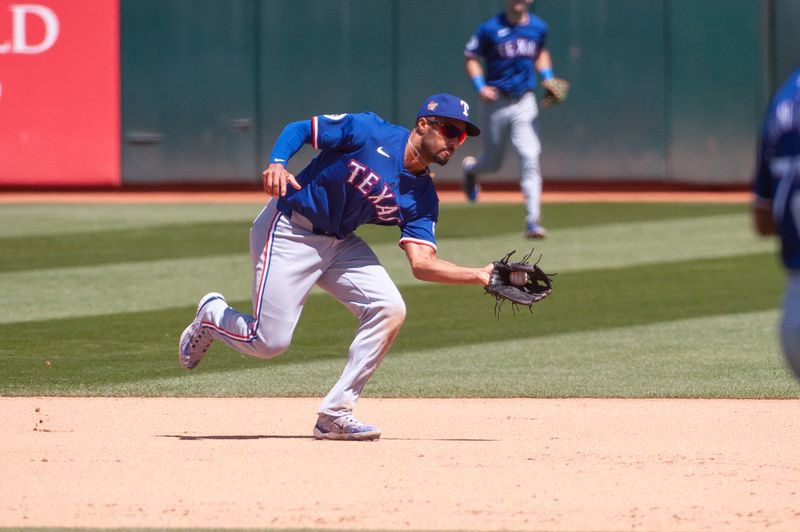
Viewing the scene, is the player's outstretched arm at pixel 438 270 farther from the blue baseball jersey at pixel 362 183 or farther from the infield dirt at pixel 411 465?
the infield dirt at pixel 411 465

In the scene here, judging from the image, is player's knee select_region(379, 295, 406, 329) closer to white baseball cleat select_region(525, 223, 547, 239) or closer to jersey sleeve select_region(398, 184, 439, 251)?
jersey sleeve select_region(398, 184, 439, 251)

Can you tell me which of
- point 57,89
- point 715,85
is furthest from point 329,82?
point 715,85

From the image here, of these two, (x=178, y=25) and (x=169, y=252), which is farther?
(x=178, y=25)

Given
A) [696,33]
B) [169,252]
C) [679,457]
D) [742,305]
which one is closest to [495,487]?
[679,457]

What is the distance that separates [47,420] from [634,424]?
268cm

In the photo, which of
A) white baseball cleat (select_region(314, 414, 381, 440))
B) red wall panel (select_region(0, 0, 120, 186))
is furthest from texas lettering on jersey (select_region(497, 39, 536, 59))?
white baseball cleat (select_region(314, 414, 381, 440))

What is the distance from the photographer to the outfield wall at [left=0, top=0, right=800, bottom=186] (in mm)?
20312

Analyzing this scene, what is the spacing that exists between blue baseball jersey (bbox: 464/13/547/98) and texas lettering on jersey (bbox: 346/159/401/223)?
823 centimetres

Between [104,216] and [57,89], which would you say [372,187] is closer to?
[104,216]

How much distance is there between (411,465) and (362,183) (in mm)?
1191

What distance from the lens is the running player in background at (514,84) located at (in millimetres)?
14570

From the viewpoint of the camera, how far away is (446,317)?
10727 millimetres

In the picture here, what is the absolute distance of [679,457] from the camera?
641 cm

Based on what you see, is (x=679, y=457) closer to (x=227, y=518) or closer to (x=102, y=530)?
(x=227, y=518)
